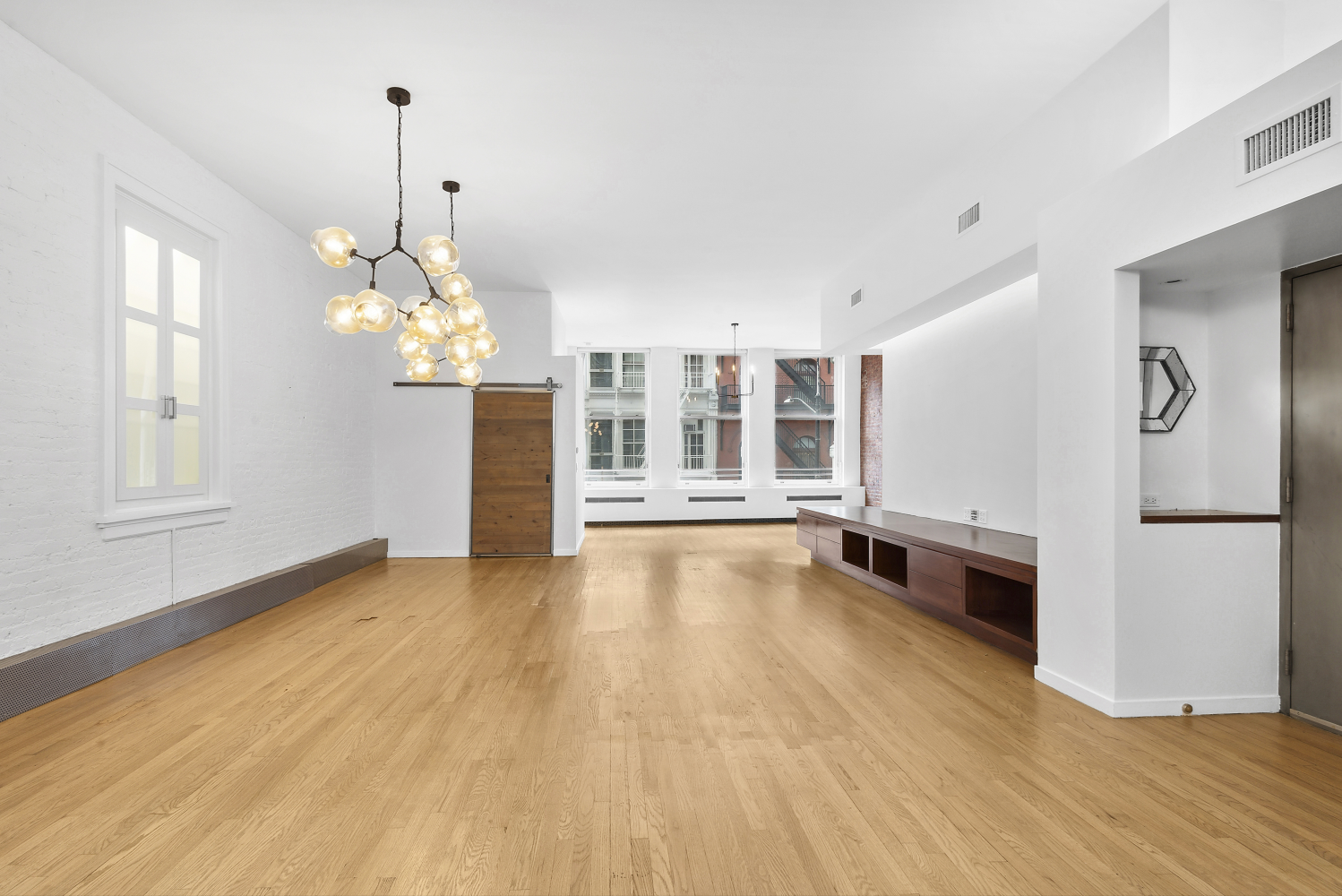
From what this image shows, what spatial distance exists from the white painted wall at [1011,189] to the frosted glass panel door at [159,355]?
5.50 meters

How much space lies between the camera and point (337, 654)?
386 centimetres

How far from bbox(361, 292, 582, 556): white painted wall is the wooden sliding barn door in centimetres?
12

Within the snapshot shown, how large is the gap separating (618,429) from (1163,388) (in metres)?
8.86

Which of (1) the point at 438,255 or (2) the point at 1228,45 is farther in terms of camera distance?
(1) the point at 438,255

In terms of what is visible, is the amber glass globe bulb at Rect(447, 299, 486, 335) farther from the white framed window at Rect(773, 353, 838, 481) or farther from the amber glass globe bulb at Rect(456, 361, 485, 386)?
the white framed window at Rect(773, 353, 838, 481)

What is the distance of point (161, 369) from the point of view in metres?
4.14

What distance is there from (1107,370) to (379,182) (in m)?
4.94

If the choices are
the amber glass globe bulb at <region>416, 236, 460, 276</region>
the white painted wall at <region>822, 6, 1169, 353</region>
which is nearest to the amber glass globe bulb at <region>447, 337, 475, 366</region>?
the amber glass globe bulb at <region>416, 236, 460, 276</region>

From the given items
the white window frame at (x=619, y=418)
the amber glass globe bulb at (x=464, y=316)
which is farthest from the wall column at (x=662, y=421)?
the amber glass globe bulb at (x=464, y=316)

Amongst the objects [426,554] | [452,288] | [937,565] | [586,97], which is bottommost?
[426,554]

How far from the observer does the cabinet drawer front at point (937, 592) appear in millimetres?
4320

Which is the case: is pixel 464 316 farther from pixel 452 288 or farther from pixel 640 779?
pixel 640 779

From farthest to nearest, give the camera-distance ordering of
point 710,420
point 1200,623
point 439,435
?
1. point 710,420
2. point 439,435
3. point 1200,623

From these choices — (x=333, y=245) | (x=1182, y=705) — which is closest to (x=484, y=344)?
(x=333, y=245)
